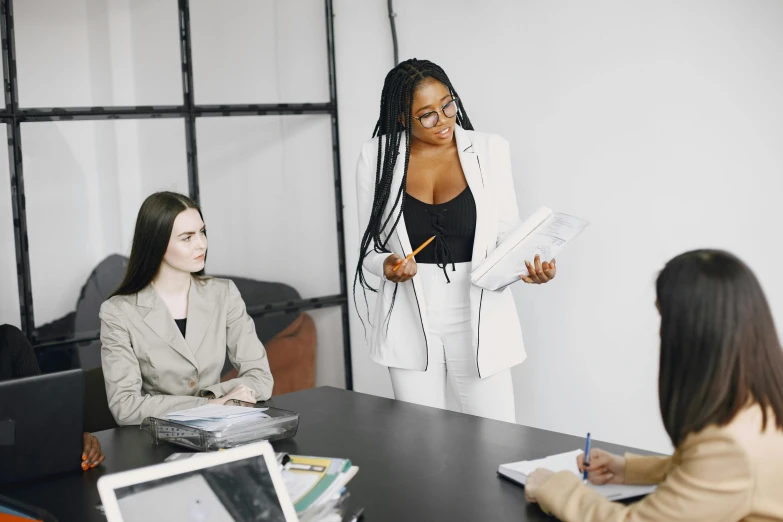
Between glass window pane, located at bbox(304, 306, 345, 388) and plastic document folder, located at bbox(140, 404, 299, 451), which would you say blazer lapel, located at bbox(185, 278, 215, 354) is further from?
glass window pane, located at bbox(304, 306, 345, 388)

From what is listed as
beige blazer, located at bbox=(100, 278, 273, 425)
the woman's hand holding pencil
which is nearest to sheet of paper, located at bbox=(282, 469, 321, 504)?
beige blazer, located at bbox=(100, 278, 273, 425)

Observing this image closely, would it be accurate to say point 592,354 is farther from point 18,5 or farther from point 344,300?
point 18,5

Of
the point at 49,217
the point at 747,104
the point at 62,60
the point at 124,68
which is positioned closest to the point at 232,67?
the point at 124,68

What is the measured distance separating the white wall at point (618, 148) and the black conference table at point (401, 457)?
4.55 ft

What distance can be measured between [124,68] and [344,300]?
5.06 ft

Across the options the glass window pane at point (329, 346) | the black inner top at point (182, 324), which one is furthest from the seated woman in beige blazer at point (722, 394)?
the glass window pane at point (329, 346)

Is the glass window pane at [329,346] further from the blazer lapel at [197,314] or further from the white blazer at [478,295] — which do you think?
the blazer lapel at [197,314]

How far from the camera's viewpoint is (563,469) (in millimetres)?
1657

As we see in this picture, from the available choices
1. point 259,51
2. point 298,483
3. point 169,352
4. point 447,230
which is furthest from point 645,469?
point 259,51

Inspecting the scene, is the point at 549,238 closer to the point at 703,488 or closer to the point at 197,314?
the point at 197,314

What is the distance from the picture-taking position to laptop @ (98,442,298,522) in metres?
1.28

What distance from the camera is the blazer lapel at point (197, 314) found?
256cm

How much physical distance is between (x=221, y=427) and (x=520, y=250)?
1.08 metres

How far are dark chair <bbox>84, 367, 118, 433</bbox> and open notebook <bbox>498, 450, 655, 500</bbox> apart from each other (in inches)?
60.8
